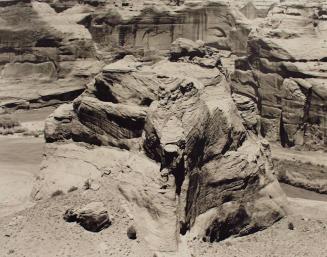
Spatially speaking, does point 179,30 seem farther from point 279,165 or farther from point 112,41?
point 279,165

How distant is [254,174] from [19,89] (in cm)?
3405

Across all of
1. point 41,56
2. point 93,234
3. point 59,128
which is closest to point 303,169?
point 59,128

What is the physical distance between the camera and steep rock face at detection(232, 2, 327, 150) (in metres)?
45.0

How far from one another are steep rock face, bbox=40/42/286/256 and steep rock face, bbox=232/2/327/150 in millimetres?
13261

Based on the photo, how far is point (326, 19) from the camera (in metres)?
51.2

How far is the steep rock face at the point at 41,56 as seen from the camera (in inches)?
2215

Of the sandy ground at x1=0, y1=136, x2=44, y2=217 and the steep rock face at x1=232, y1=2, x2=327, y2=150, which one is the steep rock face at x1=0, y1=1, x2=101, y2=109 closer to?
the sandy ground at x1=0, y1=136, x2=44, y2=217

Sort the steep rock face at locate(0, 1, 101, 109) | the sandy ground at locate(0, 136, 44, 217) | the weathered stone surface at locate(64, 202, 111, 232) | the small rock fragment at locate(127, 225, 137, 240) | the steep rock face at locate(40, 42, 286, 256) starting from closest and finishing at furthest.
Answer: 1. the small rock fragment at locate(127, 225, 137, 240)
2. the weathered stone surface at locate(64, 202, 111, 232)
3. the steep rock face at locate(40, 42, 286, 256)
4. the sandy ground at locate(0, 136, 44, 217)
5. the steep rock face at locate(0, 1, 101, 109)

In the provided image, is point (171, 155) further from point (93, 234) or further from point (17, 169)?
point (17, 169)

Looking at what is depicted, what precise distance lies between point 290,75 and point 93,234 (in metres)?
29.3

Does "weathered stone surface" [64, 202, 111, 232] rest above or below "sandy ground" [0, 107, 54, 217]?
above

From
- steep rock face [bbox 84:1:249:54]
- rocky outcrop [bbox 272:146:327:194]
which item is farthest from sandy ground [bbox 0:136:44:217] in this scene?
steep rock face [bbox 84:1:249:54]

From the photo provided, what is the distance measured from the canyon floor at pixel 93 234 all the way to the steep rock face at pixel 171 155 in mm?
801

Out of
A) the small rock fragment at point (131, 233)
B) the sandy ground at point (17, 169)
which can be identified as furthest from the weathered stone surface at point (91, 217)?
the sandy ground at point (17, 169)
